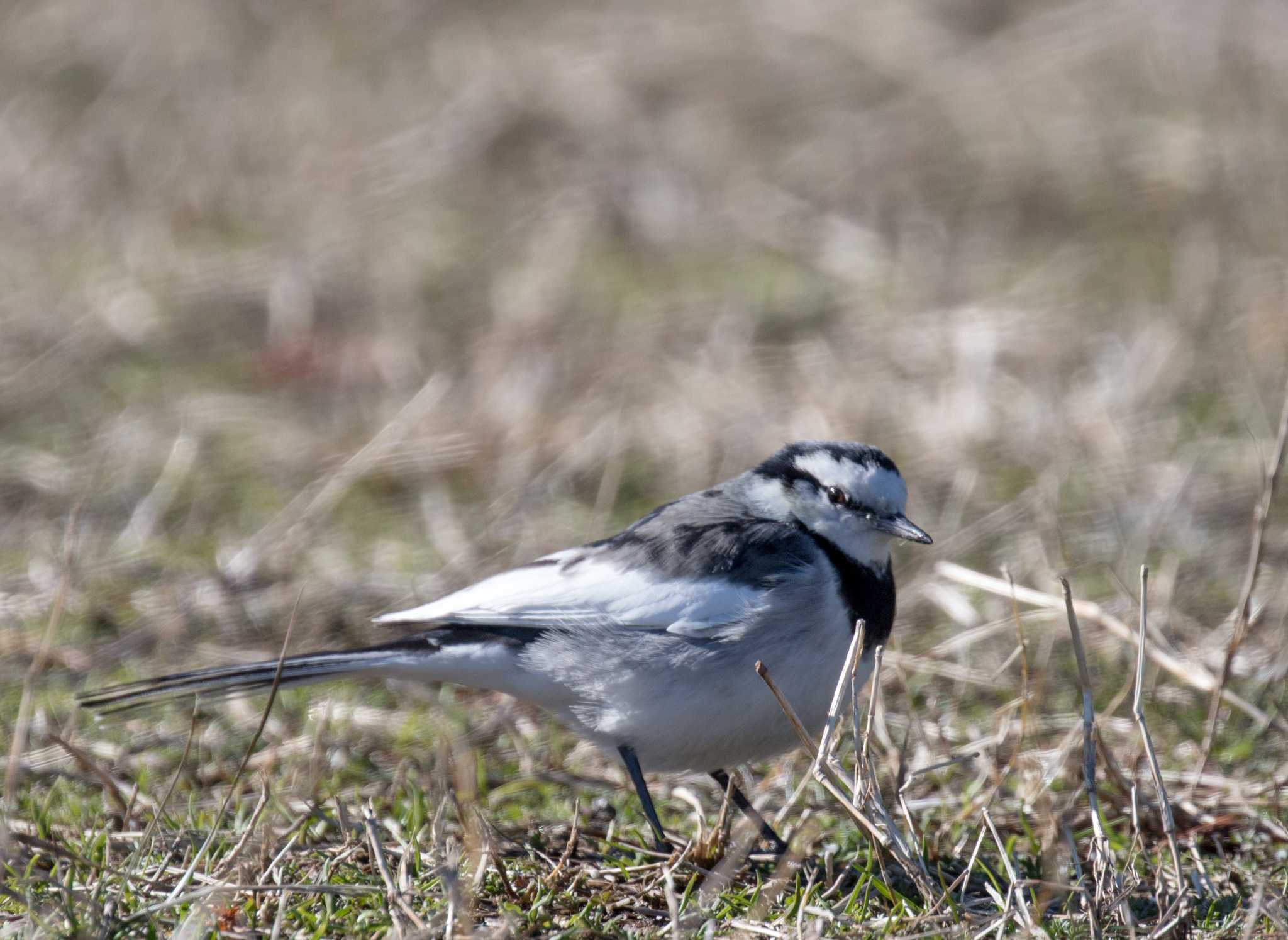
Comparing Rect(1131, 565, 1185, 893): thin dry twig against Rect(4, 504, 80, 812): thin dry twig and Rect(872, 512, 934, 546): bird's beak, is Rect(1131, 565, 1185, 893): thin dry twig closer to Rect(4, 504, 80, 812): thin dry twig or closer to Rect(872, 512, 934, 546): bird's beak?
Rect(872, 512, 934, 546): bird's beak

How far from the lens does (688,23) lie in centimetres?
1154

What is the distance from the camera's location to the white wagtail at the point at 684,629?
3809mm

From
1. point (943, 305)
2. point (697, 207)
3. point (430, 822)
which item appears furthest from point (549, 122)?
point (430, 822)

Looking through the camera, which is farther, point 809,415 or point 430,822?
point 809,415

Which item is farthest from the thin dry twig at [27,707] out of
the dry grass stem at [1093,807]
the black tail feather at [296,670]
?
the dry grass stem at [1093,807]

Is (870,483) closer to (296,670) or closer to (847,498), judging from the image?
(847,498)

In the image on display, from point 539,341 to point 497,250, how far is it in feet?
4.62

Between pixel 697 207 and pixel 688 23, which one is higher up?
pixel 688 23

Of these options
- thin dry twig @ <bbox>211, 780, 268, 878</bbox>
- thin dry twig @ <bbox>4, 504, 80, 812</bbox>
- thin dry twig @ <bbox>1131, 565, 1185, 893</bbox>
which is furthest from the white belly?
thin dry twig @ <bbox>4, 504, 80, 812</bbox>

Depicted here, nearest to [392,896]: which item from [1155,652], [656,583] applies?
[656,583]

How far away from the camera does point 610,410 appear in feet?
22.2

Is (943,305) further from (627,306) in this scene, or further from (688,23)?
(688,23)

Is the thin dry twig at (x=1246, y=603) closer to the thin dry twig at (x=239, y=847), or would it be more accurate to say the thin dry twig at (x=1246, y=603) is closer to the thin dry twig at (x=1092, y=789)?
the thin dry twig at (x=1092, y=789)

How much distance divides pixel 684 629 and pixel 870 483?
0.69 metres
